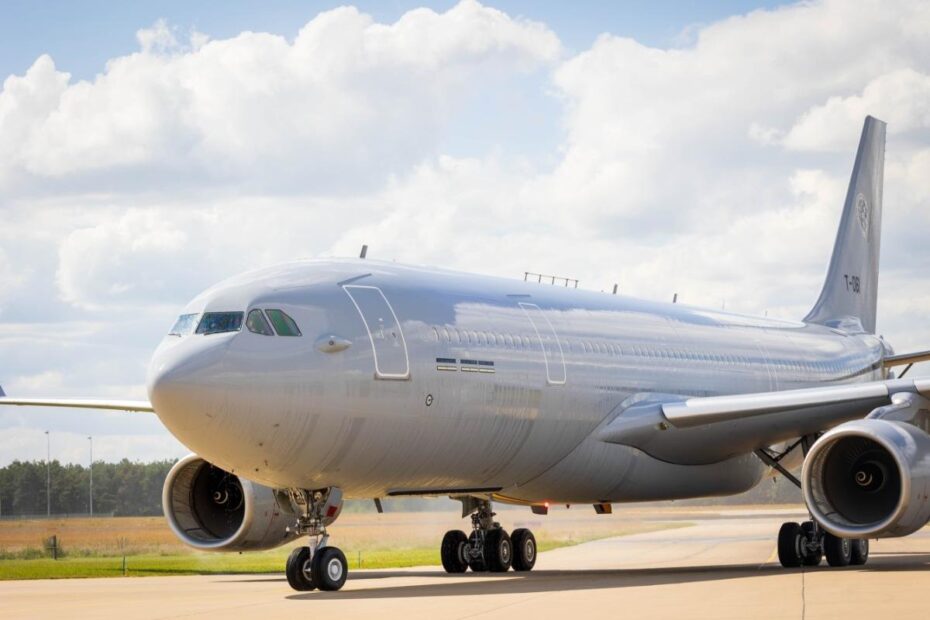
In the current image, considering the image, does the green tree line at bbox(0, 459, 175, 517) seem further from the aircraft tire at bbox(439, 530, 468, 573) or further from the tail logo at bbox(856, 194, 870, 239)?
the tail logo at bbox(856, 194, 870, 239)

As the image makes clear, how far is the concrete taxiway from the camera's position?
13727 millimetres

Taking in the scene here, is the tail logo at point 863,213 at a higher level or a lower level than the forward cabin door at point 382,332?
higher

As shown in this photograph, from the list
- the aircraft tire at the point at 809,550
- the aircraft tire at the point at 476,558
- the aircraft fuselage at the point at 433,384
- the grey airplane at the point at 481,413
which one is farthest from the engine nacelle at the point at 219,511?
the aircraft tire at the point at 809,550

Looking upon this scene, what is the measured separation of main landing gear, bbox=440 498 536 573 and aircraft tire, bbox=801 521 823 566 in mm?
4223

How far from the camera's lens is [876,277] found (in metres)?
34.2

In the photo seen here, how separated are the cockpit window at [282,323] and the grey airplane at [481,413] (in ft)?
0.06

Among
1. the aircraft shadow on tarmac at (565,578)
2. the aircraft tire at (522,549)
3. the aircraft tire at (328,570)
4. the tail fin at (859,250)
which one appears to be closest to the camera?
the aircraft tire at (328,570)

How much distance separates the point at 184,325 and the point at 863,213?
20.0 meters

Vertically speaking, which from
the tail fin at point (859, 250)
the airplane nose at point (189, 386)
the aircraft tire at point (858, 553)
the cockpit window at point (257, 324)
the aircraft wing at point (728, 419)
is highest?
the tail fin at point (859, 250)

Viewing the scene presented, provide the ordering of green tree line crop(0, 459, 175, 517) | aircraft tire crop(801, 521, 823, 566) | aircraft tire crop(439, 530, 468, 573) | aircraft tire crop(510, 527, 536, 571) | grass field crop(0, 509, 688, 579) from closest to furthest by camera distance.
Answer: aircraft tire crop(801, 521, 823, 566)
aircraft tire crop(439, 530, 468, 573)
aircraft tire crop(510, 527, 536, 571)
grass field crop(0, 509, 688, 579)
green tree line crop(0, 459, 175, 517)

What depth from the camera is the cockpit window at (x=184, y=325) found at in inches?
671

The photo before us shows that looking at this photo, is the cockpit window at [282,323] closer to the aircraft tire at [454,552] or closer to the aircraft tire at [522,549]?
the aircraft tire at [454,552]

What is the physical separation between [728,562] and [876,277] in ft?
35.2

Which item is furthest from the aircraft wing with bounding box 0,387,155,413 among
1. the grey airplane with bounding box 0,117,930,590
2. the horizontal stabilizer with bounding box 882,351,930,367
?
the horizontal stabilizer with bounding box 882,351,930,367
